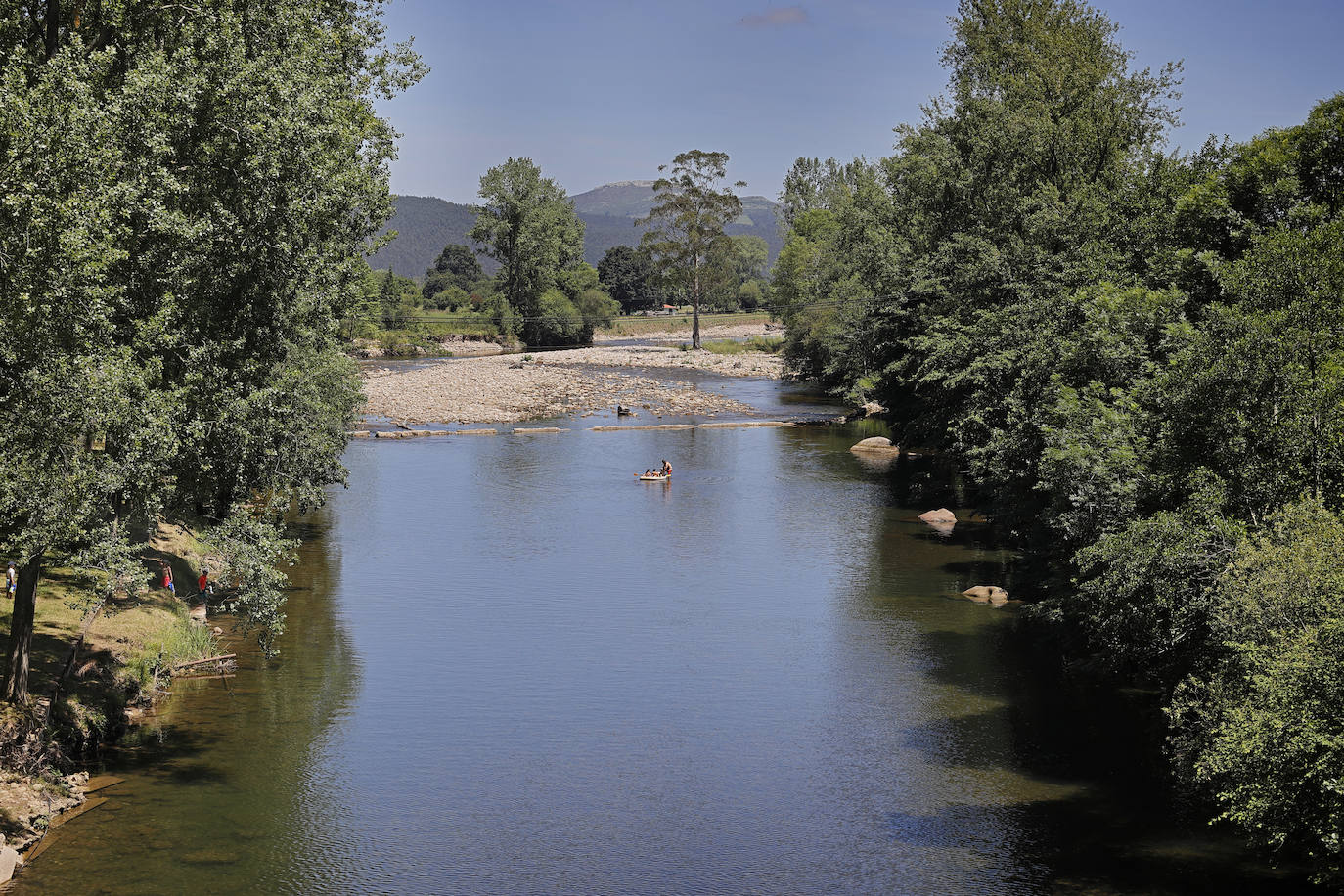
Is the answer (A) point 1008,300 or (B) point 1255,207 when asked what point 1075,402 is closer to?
(B) point 1255,207

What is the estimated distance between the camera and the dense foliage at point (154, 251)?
21.8 m

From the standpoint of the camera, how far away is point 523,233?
15838 centimetres

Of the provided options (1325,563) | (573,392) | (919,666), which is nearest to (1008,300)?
(919,666)

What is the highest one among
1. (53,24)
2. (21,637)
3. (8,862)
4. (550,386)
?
(53,24)

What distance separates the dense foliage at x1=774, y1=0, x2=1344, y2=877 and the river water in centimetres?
329

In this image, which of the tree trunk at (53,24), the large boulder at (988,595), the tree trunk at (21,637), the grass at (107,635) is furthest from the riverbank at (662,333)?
the tree trunk at (21,637)

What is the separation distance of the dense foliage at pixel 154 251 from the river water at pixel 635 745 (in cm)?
516

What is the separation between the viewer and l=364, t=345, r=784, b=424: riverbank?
95688 mm

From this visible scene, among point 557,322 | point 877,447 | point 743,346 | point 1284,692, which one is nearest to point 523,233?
point 557,322

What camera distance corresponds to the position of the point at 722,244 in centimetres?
15112

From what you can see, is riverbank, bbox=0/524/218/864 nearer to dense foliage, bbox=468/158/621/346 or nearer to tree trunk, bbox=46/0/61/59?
tree trunk, bbox=46/0/61/59

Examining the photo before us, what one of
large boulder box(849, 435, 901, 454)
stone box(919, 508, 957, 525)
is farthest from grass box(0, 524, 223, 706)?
large boulder box(849, 435, 901, 454)

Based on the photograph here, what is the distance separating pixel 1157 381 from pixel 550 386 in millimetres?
88746

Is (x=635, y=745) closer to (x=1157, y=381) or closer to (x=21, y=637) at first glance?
(x=21, y=637)
